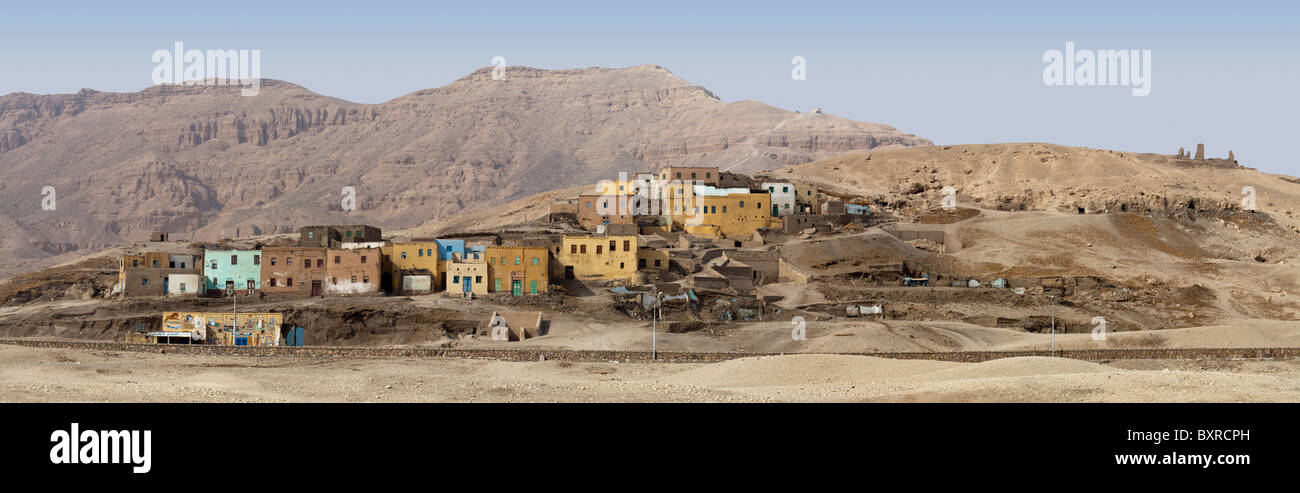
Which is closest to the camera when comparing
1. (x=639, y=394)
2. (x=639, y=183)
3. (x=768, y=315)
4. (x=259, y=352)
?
(x=639, y=394)

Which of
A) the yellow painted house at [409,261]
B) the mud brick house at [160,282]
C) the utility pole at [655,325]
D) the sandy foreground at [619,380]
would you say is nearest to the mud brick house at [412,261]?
the yellow painted house at [409,261]

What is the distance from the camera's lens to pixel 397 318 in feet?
217

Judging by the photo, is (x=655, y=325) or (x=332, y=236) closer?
(x=655, y=325)

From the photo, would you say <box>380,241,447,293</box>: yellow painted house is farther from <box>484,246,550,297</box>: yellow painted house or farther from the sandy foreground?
the sandy foreground

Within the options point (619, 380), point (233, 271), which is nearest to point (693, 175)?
point (233, 271)

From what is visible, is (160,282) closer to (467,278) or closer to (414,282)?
(414,282)

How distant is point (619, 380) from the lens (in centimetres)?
4688

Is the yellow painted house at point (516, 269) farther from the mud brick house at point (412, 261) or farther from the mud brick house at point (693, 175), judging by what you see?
the mud brick house at point (693, 175)

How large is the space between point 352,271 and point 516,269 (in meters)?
8.69

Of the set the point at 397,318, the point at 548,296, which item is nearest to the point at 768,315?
the point at 548,296

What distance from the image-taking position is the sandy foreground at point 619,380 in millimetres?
35594

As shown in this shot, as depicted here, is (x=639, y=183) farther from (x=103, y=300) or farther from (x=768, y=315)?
(x=103, y=300)
